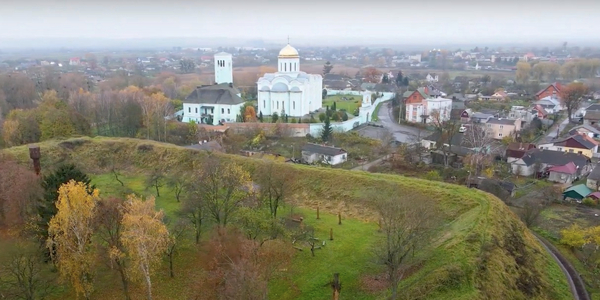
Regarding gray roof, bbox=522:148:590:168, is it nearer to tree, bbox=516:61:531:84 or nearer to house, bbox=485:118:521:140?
house, bbox=485:118:521:140

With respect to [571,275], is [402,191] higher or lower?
higher

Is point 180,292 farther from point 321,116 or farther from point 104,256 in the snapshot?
point 321,116

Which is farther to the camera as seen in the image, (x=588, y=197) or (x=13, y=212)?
(x=588, y=197)

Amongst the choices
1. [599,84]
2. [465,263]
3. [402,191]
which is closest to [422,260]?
[465,263]

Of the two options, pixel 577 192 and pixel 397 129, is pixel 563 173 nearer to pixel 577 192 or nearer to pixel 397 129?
pixel 577 192

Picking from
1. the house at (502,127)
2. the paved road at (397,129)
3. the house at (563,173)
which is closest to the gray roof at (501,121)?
the house at (502,127)

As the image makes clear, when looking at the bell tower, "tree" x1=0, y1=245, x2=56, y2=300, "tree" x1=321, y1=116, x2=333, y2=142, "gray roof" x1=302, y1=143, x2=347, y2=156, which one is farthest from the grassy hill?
the bell tower
